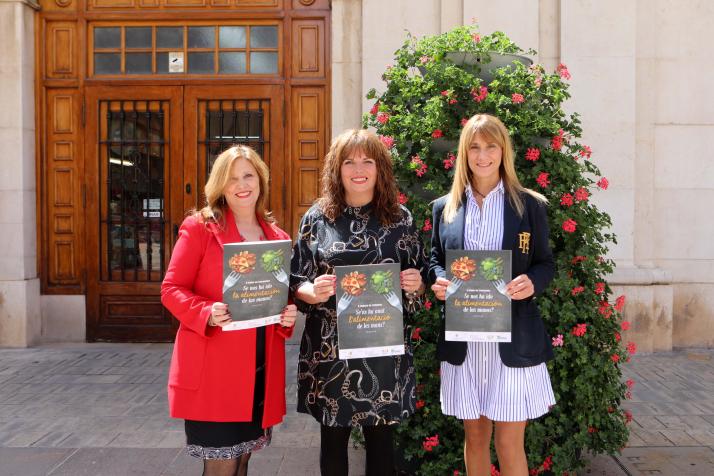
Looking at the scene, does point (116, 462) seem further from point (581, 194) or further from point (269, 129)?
point (269, 129)

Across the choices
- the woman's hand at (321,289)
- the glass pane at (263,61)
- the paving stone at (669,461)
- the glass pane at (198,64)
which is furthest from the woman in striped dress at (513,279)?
the glass pane at (198,64)

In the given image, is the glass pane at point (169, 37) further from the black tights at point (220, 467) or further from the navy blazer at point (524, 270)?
the black tights at point (220, 467)

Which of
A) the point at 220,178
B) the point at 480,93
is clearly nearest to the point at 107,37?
the point at 480,93

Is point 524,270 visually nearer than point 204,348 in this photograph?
No

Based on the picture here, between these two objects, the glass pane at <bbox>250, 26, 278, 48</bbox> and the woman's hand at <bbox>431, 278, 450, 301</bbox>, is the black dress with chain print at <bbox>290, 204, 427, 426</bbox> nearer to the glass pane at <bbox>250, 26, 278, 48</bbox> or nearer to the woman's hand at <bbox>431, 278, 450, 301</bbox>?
the woman's hand at <bbox>431, 278, 450, 301</bbox>

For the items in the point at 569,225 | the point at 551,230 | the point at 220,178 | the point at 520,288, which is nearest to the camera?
the point at 520,288

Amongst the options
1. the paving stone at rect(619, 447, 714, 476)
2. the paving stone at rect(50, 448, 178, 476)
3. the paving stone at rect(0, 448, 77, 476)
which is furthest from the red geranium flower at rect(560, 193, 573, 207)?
the paving stone at rect(0, 448, 77, 476)

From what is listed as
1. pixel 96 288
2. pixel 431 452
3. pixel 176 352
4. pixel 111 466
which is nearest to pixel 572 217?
pixel 431 452

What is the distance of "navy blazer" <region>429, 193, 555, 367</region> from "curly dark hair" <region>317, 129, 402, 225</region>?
1.00 ft

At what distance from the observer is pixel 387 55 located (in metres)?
7.57

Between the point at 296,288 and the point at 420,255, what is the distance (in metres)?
0.58

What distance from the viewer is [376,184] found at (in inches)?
115

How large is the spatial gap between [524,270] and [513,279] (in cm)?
11

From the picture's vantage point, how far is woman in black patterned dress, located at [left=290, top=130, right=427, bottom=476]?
112 inches
